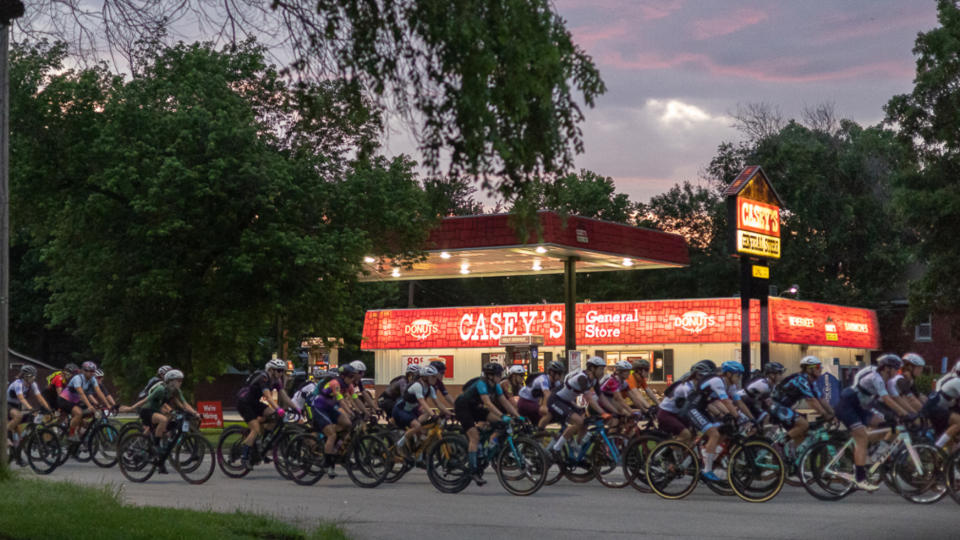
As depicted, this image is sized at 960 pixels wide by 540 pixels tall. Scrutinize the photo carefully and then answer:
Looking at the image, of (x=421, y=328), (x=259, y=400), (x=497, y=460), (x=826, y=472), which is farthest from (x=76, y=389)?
(x=421, y=328)

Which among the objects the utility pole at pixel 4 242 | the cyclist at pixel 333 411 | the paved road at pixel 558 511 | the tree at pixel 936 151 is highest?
the tree at pixel 936 151

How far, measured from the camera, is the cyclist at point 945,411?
49.8ft

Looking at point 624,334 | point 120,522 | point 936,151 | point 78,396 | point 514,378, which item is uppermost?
point 936,151

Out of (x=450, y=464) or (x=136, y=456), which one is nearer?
(x=450, y=464)

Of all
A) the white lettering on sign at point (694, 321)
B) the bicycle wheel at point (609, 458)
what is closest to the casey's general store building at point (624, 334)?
the white lettering on sign at point (694, 321)

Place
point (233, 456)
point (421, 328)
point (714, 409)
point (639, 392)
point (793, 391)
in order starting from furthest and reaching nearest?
point (421, 328), point (639, 392), point (233, 456), point (793, 391), point (714, 409)

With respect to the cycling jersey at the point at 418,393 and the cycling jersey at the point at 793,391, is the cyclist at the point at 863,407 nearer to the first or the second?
the cycling jersey at the point at 793,391

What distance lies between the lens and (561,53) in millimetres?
9367

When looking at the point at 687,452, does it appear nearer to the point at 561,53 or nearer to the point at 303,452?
the point at 303,452

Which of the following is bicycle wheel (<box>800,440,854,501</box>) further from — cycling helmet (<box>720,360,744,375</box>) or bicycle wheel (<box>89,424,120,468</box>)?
bicycle wheel (<box>89,424,120,468</box>)

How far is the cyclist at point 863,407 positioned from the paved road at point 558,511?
53 cm

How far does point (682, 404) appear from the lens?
55.9 ft

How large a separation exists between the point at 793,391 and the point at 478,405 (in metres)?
4.32

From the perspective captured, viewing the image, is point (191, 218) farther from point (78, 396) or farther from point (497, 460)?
point (497, 460)
